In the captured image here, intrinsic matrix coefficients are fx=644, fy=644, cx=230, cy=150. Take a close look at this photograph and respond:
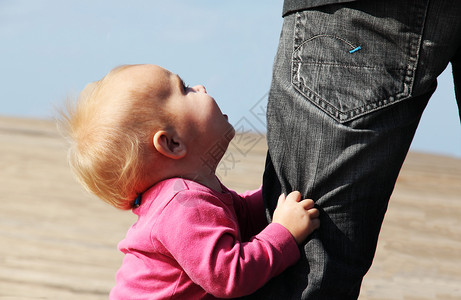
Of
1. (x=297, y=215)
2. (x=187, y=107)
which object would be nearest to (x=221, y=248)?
(x=297, y=215)

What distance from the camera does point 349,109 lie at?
951mm

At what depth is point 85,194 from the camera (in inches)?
108

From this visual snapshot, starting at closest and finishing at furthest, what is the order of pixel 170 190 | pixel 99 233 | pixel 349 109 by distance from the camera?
pixel 349 109 → pixel 170 190 → pixel 99 233

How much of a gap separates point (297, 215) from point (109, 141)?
1.14 ft

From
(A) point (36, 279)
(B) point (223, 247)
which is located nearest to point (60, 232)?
(A) point (36, 279)

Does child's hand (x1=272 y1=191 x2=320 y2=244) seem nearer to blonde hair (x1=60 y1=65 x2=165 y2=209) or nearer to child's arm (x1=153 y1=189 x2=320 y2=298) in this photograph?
child's arm (x1=153 y1=189 x2=320 y2=298)

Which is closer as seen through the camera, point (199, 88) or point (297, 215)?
point (297, 215)

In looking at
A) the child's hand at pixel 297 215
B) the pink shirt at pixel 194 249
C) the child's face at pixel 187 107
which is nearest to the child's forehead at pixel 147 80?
the child's face at pixel 187 107

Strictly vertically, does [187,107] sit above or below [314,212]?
above

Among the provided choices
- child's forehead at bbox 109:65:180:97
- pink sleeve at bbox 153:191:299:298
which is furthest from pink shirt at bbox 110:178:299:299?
child's forehead at bbox 109:65:180:97

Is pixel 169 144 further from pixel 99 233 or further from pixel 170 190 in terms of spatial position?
pixel 99 233

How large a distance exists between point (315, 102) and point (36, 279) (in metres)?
1.20

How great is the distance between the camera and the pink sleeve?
102 centimetres

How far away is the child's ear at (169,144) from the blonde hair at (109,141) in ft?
0.06
